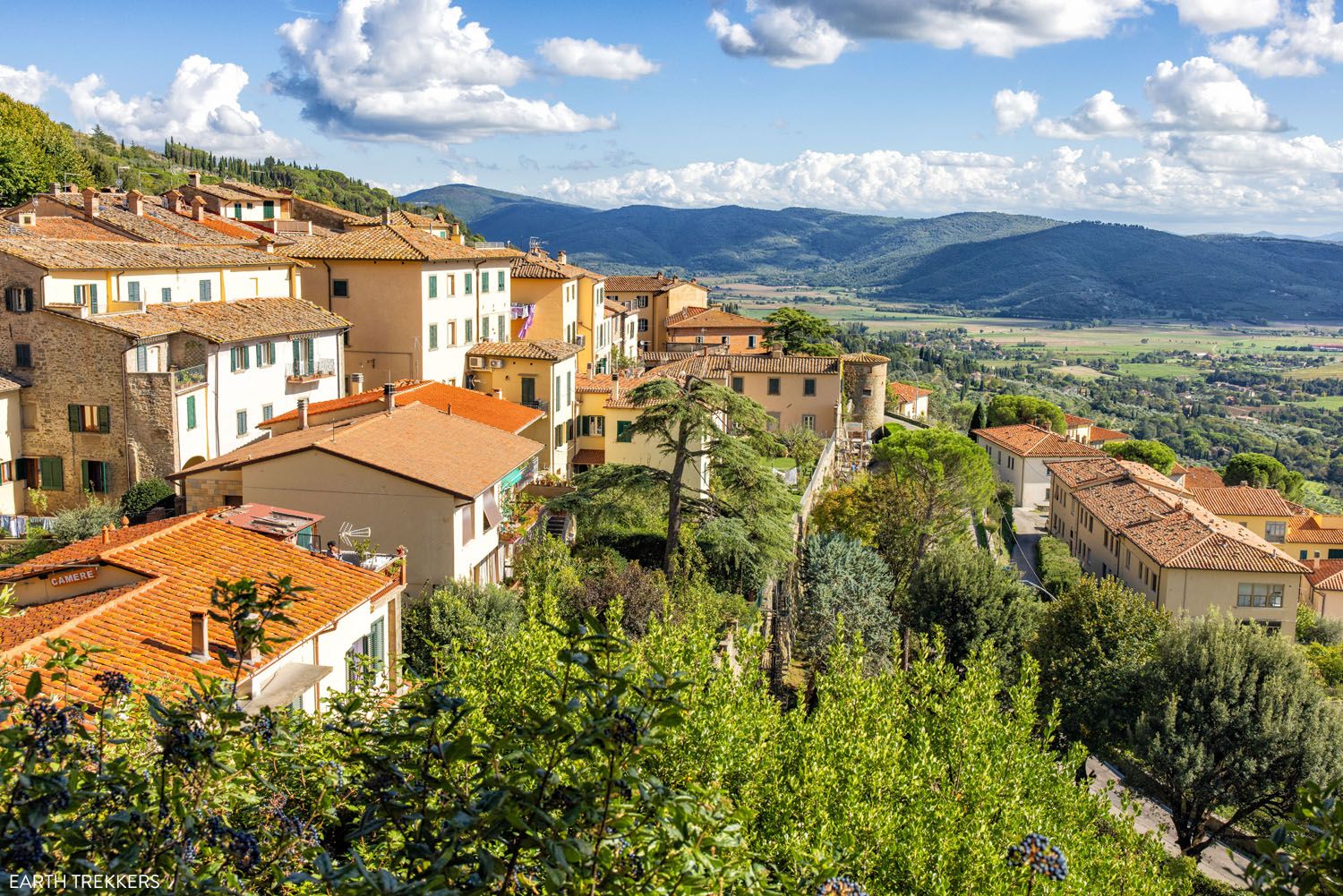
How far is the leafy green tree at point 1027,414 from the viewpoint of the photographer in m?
81.8

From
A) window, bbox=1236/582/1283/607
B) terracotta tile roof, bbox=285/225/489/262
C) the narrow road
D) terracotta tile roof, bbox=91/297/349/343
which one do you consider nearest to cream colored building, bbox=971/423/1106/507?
window, bbox=1236/582/1283/607

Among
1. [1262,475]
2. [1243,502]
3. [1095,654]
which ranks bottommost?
[1262,475]

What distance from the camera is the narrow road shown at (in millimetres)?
25844

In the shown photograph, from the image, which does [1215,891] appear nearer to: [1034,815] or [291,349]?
[1034,815]

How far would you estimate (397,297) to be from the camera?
1501 inches

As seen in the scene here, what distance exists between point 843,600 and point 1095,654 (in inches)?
254

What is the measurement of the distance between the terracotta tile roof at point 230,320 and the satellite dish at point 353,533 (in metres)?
10.4

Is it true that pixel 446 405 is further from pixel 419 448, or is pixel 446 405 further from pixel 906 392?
pixel 906 392

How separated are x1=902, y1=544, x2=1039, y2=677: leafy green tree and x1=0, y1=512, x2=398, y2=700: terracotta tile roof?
17919 mm

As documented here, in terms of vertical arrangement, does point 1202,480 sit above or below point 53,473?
below

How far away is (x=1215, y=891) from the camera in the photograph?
2350 centimetres

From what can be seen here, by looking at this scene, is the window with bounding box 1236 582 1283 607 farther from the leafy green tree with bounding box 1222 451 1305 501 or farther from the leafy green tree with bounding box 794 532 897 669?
the leafy green tree with bounding box 1222 451 1305 501

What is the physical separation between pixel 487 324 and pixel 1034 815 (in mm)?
34391

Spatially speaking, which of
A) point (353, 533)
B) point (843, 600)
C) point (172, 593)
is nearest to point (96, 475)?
point (353, 533)
